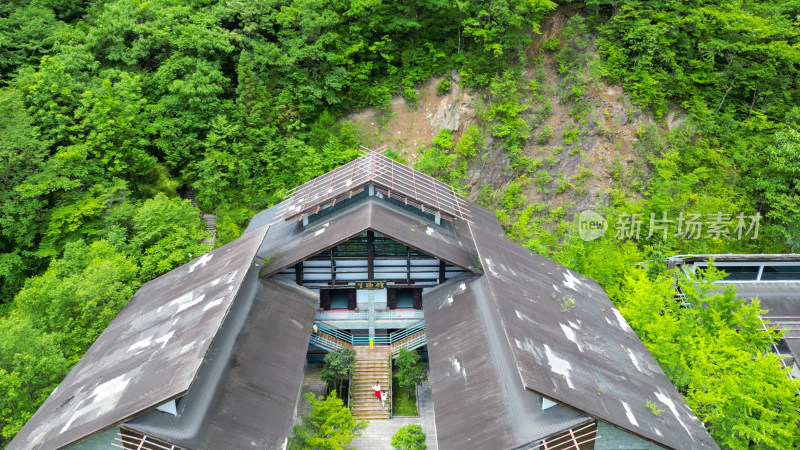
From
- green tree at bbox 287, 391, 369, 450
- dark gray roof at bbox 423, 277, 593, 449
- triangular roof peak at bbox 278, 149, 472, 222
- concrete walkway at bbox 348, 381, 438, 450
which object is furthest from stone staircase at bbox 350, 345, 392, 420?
triangular roof peak at bbox 278, 149, 472, 222

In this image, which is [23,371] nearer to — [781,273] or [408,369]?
[408,369]

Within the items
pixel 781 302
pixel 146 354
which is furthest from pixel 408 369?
pixel 781 302

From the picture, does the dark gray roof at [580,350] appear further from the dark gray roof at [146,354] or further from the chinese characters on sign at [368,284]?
the dark gray roof at [146,354]

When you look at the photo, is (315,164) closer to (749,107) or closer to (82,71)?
(82,71)

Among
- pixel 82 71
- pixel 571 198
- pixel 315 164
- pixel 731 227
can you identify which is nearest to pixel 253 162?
pixel 315 164

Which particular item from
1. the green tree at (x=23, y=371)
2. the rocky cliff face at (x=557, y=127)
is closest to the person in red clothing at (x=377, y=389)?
the green tree at (x=23, y=371)

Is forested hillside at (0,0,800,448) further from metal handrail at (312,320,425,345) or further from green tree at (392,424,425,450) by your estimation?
green tree at (392,424,425,450)
